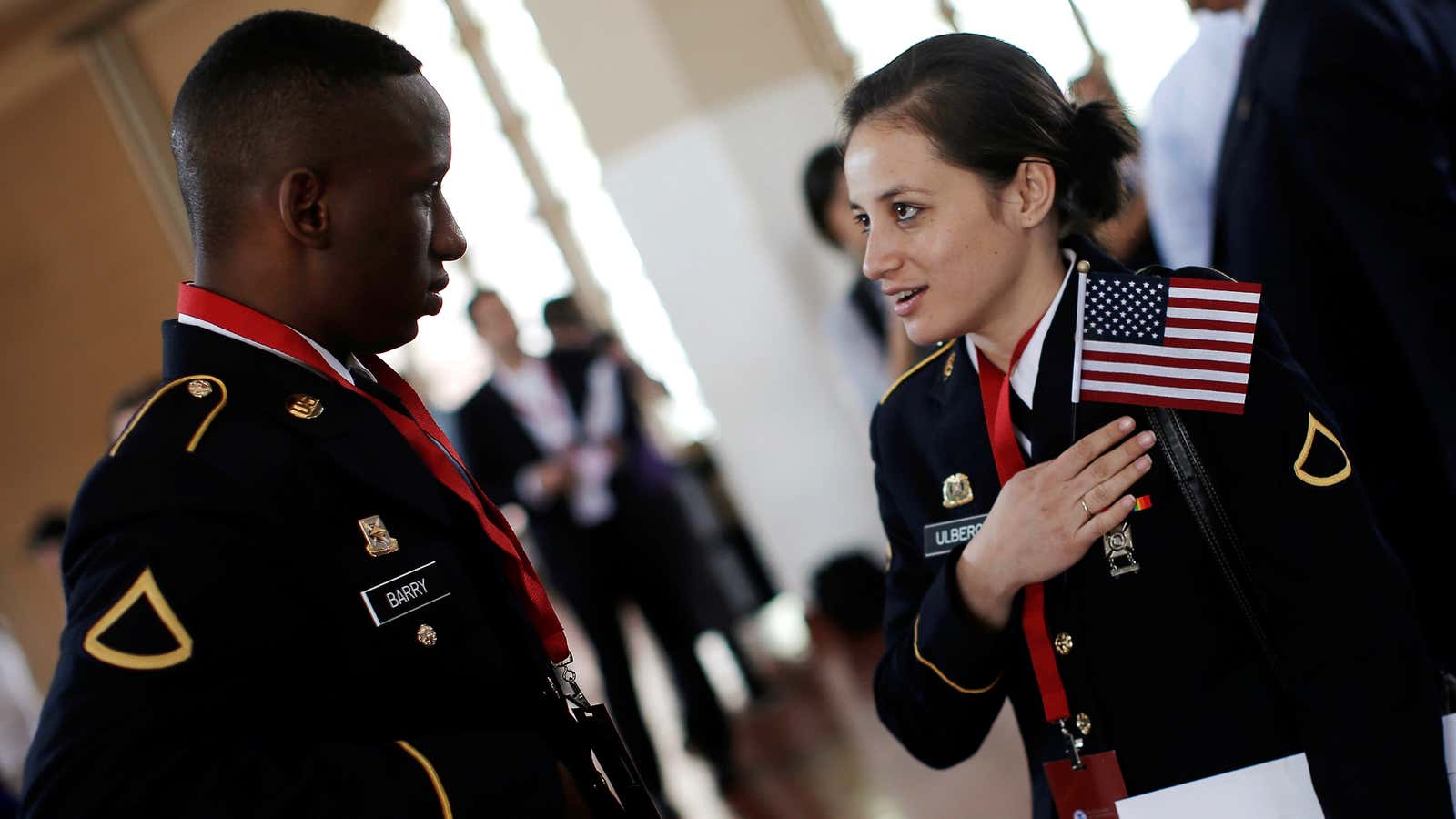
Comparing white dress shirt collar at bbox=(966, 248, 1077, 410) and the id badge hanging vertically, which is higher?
white dress shirt collar at bbox=(966, 248, 1077, 410)

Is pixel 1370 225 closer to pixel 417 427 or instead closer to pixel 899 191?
pixel 899 191

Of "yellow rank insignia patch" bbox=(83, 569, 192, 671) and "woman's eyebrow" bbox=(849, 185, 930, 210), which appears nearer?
"yellow rank insignia patch" bbox=(83, 569, 192, 671)

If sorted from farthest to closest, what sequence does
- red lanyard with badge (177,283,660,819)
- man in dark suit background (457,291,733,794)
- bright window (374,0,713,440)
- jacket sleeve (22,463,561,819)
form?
bright window (374,0,713,440), man in dark suit background (457,291,733,794), red lanyard with badge (177,283,660,819), jacket sleeve (22,463,561,819)

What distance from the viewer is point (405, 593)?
4.15 feet

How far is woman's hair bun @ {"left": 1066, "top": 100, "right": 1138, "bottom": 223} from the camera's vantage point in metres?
1.67

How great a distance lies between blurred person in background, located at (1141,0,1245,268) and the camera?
9.80ft

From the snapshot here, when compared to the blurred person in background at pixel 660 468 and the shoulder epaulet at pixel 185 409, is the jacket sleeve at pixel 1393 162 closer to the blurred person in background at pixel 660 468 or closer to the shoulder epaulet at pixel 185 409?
the shoulder epaulet at pixel 185 409

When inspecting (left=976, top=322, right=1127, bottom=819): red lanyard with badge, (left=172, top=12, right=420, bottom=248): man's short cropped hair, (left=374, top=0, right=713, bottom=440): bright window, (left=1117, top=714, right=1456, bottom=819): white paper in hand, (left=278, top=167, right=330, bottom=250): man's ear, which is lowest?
(left=1117, top=714, right=1456, bottom=819): white paper in hand

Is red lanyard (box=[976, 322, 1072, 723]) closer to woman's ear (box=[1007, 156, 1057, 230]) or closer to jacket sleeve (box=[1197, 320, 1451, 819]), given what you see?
woman's ear (box=[1007, 156, 1057, 230])

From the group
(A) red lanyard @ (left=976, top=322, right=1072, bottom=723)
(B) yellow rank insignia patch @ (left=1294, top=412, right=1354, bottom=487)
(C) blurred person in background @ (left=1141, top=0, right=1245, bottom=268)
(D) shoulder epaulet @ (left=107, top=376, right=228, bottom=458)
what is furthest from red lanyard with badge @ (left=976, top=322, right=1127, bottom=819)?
(C) blurred person in background @ (left=1141, top=0, right=1245, bottom=268)

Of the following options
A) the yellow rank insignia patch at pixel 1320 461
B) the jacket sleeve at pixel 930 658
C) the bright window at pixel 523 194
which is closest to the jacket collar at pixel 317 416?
the jacket sleeve at pixel 930 658

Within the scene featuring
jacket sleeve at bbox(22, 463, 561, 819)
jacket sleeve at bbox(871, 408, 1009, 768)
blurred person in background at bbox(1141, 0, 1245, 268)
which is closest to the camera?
jacket sleeve at bbox(22, 463, 561, 819)

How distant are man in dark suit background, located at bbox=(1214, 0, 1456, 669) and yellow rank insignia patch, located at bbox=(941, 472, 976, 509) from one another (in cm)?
136

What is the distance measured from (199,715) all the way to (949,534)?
3.29 ft
